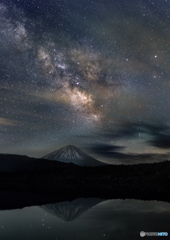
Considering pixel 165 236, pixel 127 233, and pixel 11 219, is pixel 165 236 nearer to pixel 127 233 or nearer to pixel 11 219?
pixel 127 233

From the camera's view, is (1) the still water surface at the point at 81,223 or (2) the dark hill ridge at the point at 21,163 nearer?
(1) the still water surface at the point at 81,223

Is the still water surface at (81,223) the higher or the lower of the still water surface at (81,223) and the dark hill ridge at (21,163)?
the lower

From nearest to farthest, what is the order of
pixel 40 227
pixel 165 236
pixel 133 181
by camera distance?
pixel 165 236
pixel 40 227
pixel 133 181

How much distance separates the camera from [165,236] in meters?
8.88

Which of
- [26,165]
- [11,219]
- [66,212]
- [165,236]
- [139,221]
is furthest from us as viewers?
[26,165]

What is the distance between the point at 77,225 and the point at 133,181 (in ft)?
106

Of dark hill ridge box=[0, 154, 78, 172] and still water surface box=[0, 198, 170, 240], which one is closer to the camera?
still water surface box=[0, 198, 170, 240]

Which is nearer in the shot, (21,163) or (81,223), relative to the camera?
(81,223)

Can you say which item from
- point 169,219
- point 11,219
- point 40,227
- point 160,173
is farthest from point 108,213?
point 160,173

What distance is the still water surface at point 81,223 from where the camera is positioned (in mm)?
Answer: 9375

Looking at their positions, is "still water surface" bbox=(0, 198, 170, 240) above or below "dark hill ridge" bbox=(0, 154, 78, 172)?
below

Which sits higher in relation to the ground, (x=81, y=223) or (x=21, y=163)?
(x=21, y=163)

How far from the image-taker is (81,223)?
1138 centimetres

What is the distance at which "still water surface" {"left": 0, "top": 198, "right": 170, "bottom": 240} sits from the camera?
30.8 feet
